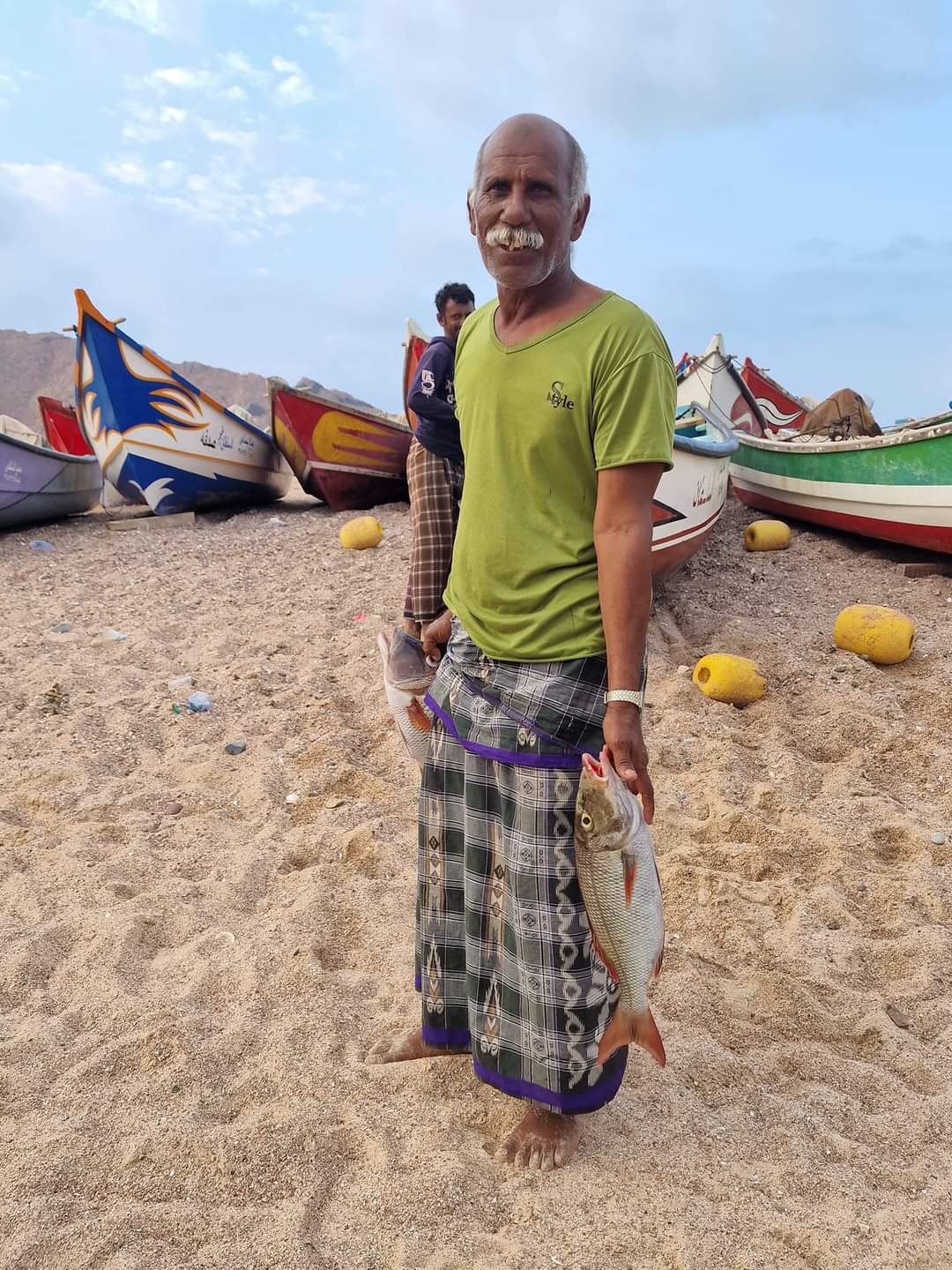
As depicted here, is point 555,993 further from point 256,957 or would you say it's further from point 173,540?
point 173,540

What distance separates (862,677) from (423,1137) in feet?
12.2

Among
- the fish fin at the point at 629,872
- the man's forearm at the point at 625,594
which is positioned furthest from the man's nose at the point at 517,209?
the fish fin at the point at 629,872

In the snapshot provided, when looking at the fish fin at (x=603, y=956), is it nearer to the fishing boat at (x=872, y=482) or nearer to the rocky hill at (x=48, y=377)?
the fishing boat at (x=872, y=482)

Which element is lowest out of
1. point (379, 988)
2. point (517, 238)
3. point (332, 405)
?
point (379, 988)

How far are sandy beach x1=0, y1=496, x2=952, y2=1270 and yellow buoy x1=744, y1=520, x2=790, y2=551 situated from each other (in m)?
2.42

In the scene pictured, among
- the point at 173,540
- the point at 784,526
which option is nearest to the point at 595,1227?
the point at 784,526

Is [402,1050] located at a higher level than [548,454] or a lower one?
lower

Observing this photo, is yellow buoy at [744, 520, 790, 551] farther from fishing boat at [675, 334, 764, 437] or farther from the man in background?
the man in background

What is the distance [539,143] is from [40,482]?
26.6 ft

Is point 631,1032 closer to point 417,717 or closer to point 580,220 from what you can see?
point 417,717

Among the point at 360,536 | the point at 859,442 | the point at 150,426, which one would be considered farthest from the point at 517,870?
the point at 150,426

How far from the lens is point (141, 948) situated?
9.22 feet

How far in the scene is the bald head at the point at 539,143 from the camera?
167 centimetres

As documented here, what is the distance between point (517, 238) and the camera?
1.67 m
